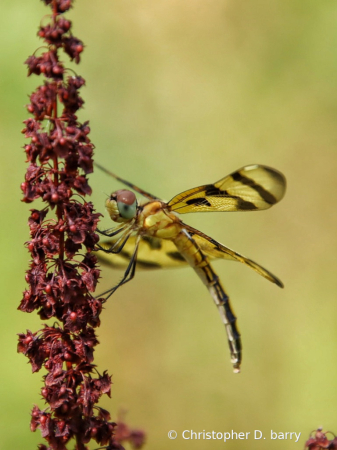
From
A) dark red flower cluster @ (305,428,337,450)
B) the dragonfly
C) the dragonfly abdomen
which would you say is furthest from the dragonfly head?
dark red flower cluster @ (305,428,337,450)

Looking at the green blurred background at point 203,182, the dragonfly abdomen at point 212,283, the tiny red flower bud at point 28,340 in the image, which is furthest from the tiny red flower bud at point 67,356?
the green blurred background at point 203,182

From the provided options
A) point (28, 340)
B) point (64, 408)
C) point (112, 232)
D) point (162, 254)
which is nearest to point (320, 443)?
point (64, 408)

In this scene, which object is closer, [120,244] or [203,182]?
[120,244]

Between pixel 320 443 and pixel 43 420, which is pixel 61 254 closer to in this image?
pixel 43 420

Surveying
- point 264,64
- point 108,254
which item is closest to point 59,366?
point 108,254

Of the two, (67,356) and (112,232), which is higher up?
(112,232)

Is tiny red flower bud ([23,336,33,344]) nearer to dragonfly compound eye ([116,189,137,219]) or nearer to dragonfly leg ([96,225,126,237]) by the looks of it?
dragonfly leg ([96,225,126,237])

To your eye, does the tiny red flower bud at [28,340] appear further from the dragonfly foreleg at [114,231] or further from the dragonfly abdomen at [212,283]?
the dragonfly abdomen at [212,283]

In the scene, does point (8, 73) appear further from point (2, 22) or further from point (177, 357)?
point (177, 357)
